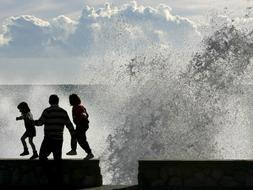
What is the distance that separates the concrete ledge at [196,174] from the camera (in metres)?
10.7

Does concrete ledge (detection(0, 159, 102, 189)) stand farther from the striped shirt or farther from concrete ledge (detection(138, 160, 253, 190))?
concrete ledge (detection(138, 160, 253, 190))

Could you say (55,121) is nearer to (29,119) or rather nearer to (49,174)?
(29,119)

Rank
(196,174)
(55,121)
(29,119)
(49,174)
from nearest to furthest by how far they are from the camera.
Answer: (196,174)
(55,121)
(49,174)
(29,119)

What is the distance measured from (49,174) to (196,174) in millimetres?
2747

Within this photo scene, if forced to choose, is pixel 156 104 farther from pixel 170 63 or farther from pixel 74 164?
pixel 74 164

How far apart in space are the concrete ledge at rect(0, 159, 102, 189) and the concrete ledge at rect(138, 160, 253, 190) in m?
1.01

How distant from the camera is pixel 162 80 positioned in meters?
20.4

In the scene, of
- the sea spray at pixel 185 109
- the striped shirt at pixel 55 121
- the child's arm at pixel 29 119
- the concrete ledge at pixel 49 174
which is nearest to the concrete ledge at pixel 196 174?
the concrete ledge at pixel 49 174

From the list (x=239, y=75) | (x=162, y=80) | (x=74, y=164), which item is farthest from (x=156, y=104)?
(x=74, y=164)

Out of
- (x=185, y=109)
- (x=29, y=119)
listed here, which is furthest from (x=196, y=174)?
(x=185, y=109)

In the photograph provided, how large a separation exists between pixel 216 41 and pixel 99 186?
1171cm

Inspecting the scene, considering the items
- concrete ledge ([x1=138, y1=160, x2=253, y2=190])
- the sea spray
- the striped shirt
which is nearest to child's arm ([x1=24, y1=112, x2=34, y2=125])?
the striped shirt

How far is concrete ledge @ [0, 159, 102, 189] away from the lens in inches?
444

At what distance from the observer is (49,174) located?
11.3 meters
